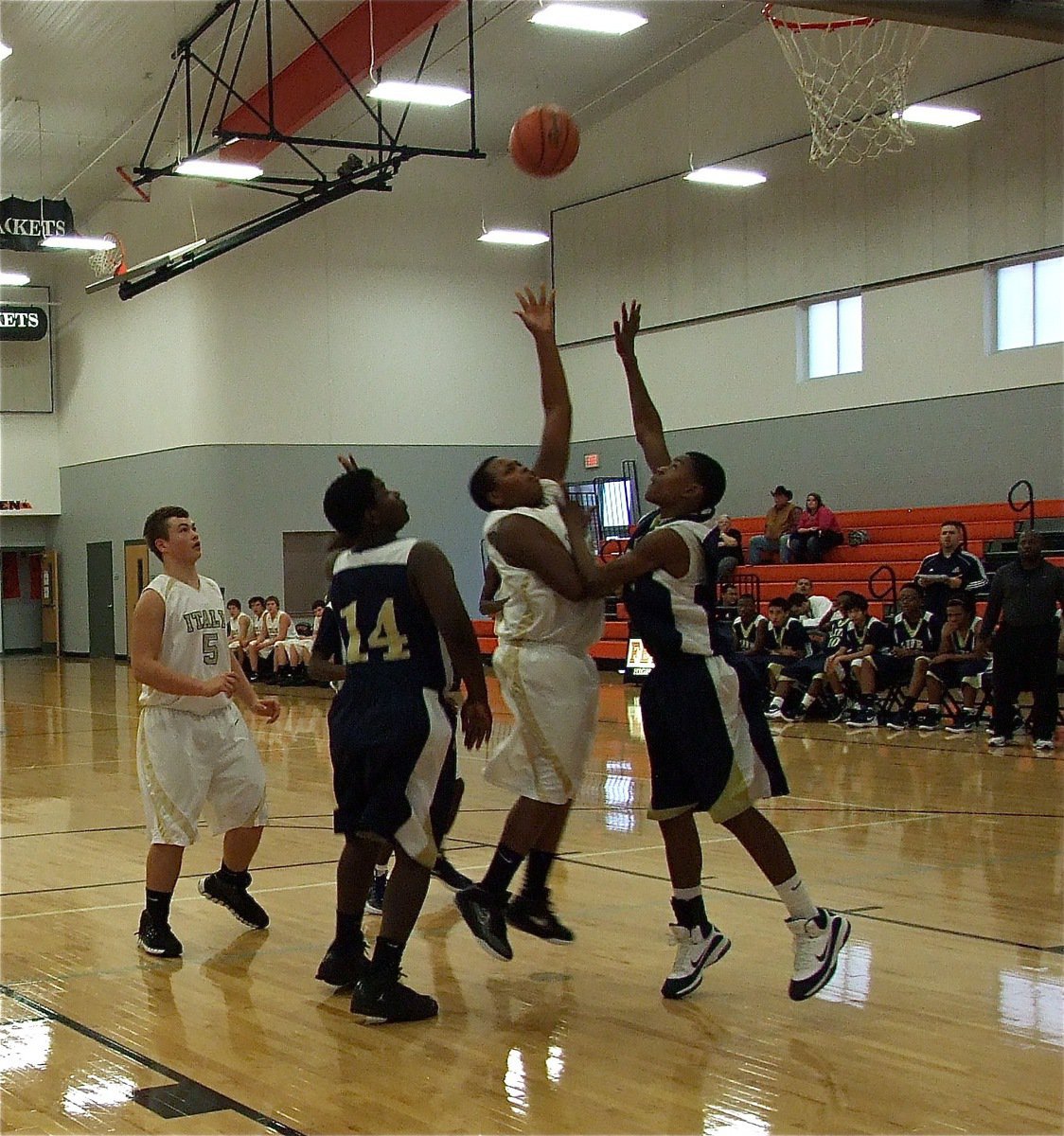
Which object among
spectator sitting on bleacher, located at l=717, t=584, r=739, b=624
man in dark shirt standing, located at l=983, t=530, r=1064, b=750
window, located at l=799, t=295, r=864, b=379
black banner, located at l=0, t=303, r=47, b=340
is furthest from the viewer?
black banner, located at l=0, t=303, r=47, b=340

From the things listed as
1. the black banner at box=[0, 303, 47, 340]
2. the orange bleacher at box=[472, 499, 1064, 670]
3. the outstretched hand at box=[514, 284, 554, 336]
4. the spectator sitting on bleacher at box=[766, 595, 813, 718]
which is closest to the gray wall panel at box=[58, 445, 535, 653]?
the black banner at box=[0, 303, 47, 340]

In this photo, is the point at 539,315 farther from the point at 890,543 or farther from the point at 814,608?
the point at 890,543

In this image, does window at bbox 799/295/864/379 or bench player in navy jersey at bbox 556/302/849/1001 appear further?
window at bbox 799/295/864/379

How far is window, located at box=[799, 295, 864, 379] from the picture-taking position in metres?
19.9

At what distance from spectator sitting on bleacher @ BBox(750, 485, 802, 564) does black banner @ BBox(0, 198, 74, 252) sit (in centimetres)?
1100

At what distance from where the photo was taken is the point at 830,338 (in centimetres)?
2028

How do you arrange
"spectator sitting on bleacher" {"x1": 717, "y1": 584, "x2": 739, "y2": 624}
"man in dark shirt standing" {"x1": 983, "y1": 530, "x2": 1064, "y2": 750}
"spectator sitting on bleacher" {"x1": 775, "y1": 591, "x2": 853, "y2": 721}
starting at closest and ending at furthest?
1. "man in dark shirt standing" {"x1": 983, "y1": 530, "x2": 1064, "y2": 750}
2. "spectator sitting on bleacher" {"x1": 775, "y1": 591, "x2": 853, "y2": 721}
3. "spectator sitting on bleacher" {"x1": 717, "y1": 584, "x2": 739, "y2": 624}

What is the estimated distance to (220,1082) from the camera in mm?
3859

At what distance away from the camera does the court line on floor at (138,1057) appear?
3551mm

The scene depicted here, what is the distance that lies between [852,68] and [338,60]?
5.82 meters

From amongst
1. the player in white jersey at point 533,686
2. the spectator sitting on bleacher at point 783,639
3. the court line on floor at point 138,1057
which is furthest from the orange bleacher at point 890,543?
the court line on floor at point 138,1057

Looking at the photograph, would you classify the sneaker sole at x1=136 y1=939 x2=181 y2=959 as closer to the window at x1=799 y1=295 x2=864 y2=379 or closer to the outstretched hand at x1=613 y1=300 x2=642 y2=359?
the outstretched hand at x1=613 y1=300 x2=642 y2=359

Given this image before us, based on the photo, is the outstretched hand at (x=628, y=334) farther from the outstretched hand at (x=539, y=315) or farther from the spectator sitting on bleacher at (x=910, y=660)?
the spectator sitting on bleacher at (x=910, y=660)

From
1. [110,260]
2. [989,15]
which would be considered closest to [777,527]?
[110,260]
